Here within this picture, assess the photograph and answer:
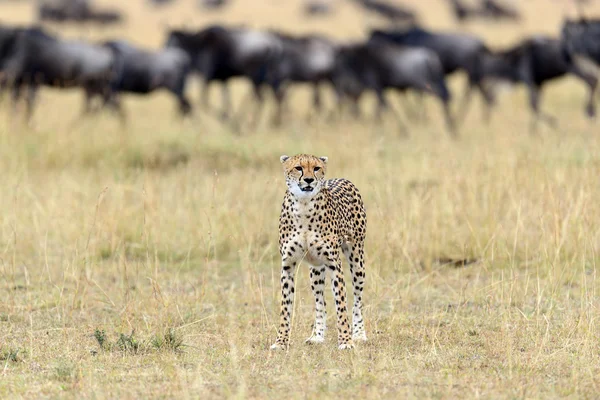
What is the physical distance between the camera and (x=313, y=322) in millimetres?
6207

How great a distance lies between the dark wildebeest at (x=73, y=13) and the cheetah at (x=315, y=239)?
27.8 m

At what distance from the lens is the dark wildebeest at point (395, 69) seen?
54.3 ft

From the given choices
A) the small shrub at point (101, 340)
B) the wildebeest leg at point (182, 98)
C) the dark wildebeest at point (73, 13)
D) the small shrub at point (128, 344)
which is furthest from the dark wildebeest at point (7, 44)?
the dark wildebeest at point (73, 13)

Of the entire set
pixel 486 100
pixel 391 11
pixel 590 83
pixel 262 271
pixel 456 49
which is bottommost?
pixel 262 271

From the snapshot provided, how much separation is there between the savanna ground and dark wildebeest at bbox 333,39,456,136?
3.54 metres

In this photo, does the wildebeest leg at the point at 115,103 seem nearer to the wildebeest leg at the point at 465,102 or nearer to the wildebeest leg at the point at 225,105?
the wildebeest leg at the point at 225,105

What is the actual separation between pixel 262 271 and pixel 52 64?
28.6ft

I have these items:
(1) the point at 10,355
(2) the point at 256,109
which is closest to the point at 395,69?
(2) the point at 256,109

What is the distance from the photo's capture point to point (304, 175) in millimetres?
5266

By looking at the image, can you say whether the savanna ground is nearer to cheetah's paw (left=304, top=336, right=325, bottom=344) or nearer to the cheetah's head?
cheetah's paw (left=304, top=336, right=325, bottom=344)

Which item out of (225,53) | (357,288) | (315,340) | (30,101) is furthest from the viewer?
(225,53)

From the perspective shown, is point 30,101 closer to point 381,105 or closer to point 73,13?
point 381,105

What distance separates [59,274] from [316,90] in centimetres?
1163

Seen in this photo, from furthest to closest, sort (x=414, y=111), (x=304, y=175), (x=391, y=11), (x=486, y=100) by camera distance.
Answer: (x=391, y=11) < (x=414, y=111) < (x=486, y=100) < (x=304, y=175)
